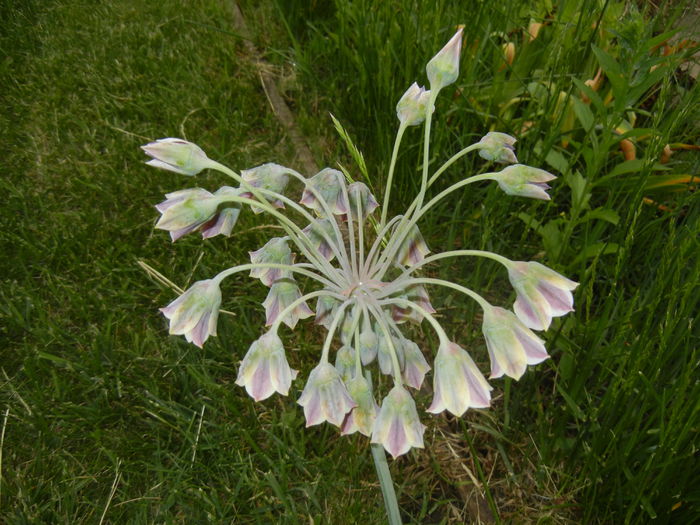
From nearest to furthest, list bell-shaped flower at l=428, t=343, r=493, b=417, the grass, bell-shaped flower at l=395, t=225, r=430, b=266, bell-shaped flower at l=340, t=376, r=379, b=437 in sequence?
1. bell-shaped flower at l=428, t=343, r=493, b=417
2. bell-shaped flower at l=340, t=376, r=379, b=437
3. bell-shaped flower at l=395, t=225, r=430, b=266
4. the grass

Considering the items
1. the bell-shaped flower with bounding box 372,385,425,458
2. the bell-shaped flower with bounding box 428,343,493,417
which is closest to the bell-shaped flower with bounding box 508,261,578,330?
the bell-shaped flower with bounding box 428,343,493,417

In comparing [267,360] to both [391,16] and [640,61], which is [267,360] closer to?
[640,61]

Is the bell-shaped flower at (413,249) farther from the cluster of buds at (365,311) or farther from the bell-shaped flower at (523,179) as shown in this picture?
the bell-shaped flower at (523,179)

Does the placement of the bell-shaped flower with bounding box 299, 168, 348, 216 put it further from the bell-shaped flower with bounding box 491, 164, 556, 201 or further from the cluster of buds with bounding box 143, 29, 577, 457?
the bell-shaped flower with bounding box 491, 164, 556, 201

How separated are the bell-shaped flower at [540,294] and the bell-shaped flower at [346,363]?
31 cm

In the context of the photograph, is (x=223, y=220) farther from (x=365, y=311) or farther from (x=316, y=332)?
(x=316, y=332)

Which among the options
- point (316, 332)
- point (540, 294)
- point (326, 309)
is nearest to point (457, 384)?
point (540, 294)

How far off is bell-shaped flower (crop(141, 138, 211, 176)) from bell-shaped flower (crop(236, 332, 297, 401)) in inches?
13.4

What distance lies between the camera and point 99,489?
1.91 meters

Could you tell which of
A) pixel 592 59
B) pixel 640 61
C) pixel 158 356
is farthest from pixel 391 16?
pixel 158 356

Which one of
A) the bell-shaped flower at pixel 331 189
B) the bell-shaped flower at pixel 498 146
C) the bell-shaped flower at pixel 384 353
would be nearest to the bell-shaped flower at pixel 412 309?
the bell-shaped flower at pixel 384 353

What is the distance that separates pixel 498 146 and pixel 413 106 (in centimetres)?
20

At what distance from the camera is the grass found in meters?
1.71

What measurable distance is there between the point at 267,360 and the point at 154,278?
1.43m
